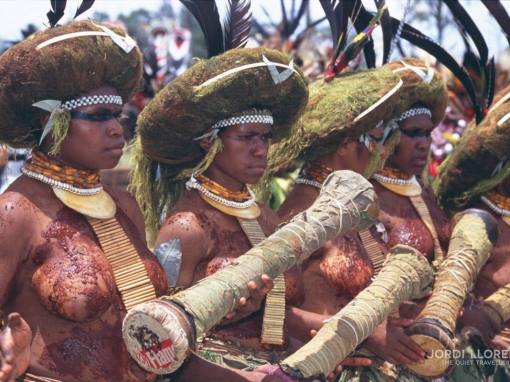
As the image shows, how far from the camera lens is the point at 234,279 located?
3596mm

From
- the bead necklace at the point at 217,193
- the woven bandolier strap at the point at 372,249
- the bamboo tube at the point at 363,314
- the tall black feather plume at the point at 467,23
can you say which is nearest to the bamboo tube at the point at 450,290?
the bamboo tube at the point at 363,314

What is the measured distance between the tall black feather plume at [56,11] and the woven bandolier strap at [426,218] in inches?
97.6

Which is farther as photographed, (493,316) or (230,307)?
(493,316)

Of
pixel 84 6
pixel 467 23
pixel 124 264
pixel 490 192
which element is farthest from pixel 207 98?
pixel 467 23

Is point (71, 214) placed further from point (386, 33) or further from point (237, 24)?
point (386, 33)

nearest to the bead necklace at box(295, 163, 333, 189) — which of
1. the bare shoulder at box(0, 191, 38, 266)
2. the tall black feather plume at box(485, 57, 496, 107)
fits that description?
the tall black feather plume at box(485, 57, 496, 107)

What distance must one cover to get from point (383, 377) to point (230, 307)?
1.51m

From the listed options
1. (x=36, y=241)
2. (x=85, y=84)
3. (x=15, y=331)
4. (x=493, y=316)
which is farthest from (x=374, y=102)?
(x=15, y=331)

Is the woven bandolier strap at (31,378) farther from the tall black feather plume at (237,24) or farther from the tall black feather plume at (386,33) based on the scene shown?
the tall black feather plume at (386,33)

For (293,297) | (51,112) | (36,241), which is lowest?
(293,297)

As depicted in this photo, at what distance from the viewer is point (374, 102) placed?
5316 millimetres

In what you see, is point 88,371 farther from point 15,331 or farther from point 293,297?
point 293,297

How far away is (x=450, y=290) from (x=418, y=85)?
1547 mm

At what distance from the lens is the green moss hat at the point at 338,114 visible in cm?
527
